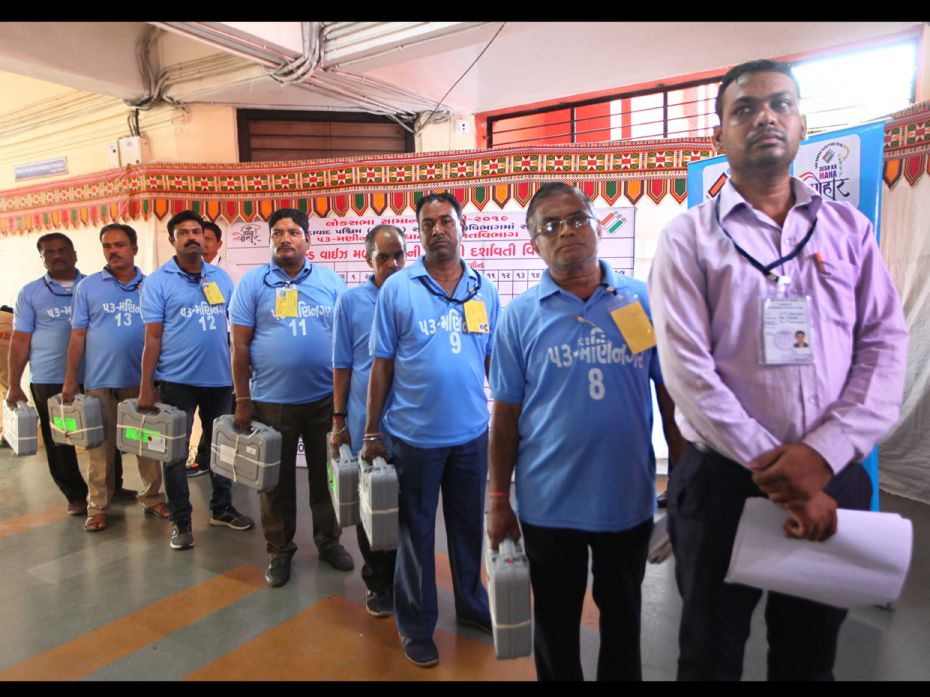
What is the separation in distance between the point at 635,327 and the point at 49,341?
396 cm

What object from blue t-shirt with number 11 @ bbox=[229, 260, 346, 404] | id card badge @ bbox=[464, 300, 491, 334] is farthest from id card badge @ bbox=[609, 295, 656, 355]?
blue t-shirt with number 11 @ bbox=[229, 260, 346, 404]

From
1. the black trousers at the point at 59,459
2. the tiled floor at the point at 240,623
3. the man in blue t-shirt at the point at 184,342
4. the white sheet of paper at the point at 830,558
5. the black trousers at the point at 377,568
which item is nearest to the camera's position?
the white sheet of paper at the point at 830,558

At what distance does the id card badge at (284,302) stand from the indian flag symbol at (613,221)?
7.50 feet

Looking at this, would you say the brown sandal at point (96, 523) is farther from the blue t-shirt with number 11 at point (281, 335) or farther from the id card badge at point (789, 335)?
the id card badge at point (789, 335)

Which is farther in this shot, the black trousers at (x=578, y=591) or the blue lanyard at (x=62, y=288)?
the blue lanyard at (x=62, y=288)

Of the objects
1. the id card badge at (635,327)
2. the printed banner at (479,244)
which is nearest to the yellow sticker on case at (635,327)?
the id card badge at (635,327)

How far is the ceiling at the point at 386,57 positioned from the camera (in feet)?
13.7

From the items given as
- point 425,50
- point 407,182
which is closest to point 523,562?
point 407,182

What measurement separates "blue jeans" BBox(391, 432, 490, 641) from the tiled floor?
7.9 inches

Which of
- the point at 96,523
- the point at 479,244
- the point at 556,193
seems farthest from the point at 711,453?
the point at 96,523

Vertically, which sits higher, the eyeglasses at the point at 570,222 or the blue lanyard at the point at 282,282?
the eyeglasses at the point at 570,222

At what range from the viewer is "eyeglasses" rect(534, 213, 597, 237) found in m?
1.61

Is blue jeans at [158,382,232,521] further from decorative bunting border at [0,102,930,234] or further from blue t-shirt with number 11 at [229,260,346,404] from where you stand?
decorative bunting border at [0,102,930,234]

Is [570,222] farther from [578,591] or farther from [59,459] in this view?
[59,459]
